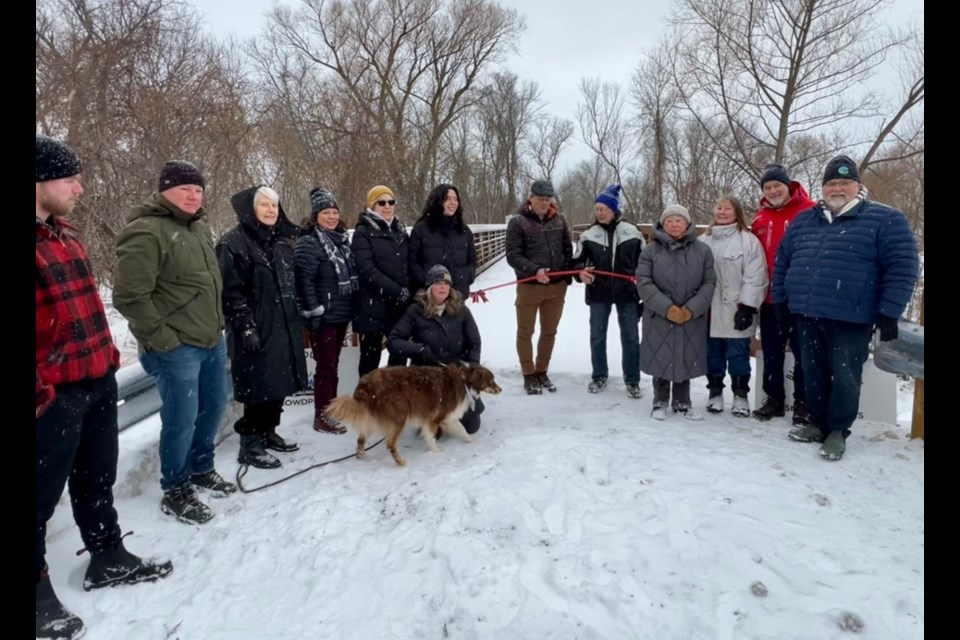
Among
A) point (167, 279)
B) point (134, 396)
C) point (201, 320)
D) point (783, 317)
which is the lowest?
point (134, 396)

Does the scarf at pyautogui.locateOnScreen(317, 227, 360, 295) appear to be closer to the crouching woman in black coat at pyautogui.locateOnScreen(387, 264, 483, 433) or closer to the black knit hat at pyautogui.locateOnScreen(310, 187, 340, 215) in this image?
the black knit hat at pyautogui.locateOnScreen(310, 187, 340, 215)

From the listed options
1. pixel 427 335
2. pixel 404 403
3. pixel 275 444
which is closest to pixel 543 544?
pixel 404 403

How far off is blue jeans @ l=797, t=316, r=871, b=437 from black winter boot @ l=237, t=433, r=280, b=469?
4170 millimetres

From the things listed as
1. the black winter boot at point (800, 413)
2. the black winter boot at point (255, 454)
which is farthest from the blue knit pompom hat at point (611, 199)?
the black winter boot at point (255, 454)

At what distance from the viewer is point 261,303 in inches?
154

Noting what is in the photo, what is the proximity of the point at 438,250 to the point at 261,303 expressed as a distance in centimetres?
171

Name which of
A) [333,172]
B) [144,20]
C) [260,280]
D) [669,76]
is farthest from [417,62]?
[260,280]

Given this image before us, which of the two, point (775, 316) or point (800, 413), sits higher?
point (775, 316)

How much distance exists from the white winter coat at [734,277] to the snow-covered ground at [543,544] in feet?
3.17

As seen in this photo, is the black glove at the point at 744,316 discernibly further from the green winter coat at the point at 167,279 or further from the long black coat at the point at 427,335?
the green winter coat at the point at 167,279

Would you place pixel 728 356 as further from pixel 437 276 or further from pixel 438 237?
pixel 438 237

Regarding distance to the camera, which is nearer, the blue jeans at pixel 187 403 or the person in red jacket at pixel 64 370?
the person in red jacket at pixel 64 370

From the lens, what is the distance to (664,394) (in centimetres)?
492

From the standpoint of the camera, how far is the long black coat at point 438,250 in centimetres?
500
